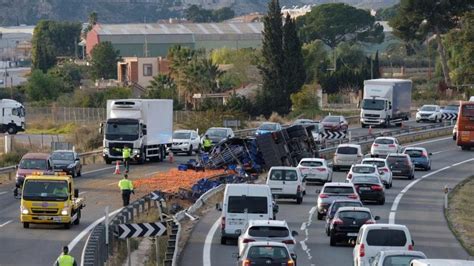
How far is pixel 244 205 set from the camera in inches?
1444

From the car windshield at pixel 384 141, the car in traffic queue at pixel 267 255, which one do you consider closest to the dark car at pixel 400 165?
the car windshield at pixel 384 141

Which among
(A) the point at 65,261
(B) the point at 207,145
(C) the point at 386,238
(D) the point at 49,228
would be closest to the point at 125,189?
(D) the point at 49,228

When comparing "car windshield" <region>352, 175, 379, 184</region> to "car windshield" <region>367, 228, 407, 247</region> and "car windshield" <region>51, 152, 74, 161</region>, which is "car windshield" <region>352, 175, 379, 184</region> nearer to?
"car windshield" <region>51, 152, 74, 161</region>

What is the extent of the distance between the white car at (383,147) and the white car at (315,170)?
40.2 ft

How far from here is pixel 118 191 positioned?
52.1 metres

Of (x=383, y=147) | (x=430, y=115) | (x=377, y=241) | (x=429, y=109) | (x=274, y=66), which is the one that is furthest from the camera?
(x=274, y=66)

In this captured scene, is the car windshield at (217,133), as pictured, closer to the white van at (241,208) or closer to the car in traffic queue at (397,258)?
the white van at (241,208)

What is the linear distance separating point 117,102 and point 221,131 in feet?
34.3

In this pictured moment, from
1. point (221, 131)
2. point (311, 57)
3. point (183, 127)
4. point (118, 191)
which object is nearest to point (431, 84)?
point (311, 57)

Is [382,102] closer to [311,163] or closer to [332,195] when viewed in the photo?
[311,163]

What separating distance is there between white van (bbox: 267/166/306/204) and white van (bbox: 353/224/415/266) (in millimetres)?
17702

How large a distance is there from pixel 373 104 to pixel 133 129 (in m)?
31.1

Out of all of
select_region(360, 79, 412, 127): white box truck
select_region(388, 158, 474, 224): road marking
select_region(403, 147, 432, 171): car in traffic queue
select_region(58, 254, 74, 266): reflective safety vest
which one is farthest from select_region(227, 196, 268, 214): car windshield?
select_region(360, 79, 412, 127): white box truck

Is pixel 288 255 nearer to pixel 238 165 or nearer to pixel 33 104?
pixel 238 165
